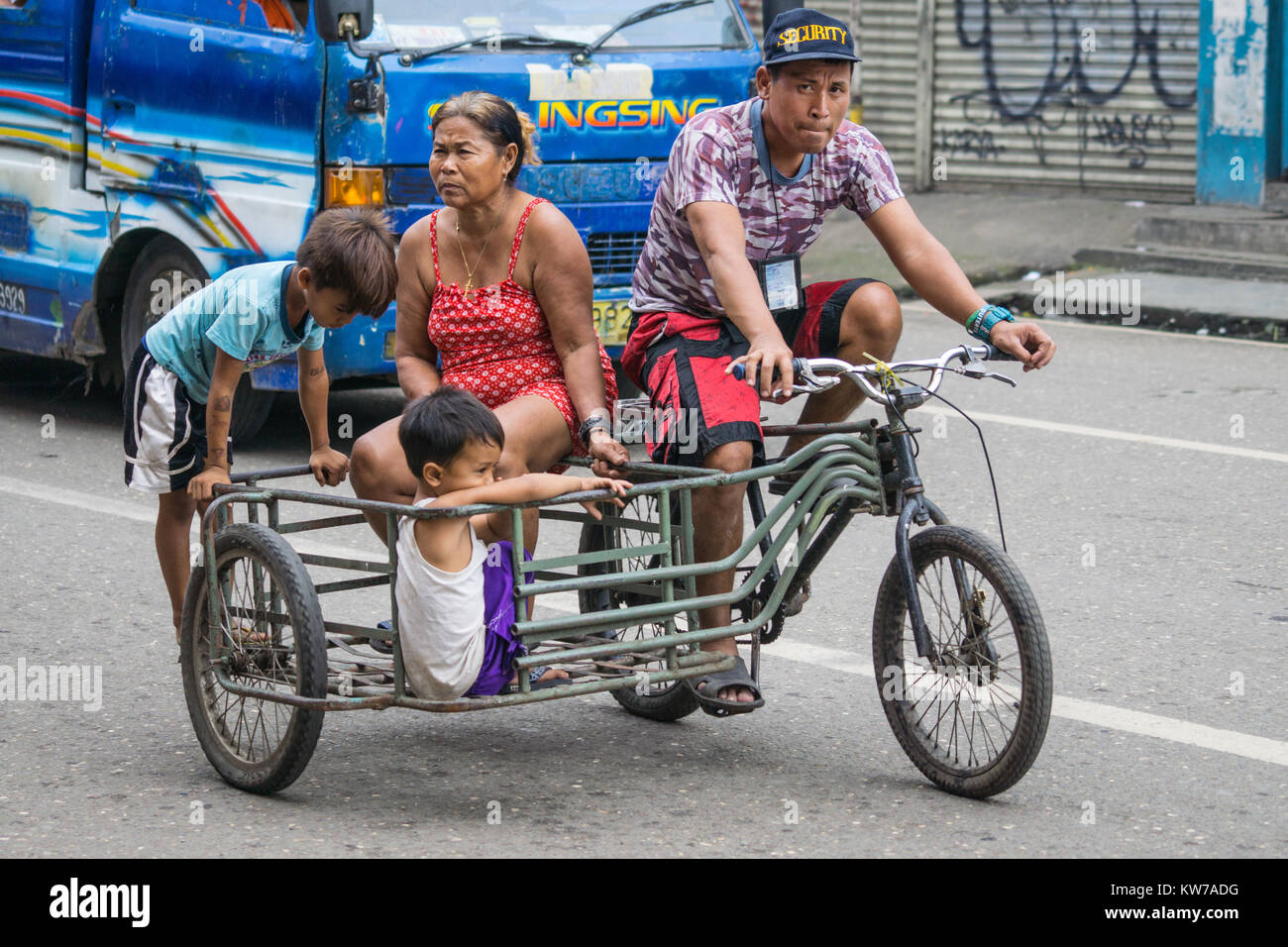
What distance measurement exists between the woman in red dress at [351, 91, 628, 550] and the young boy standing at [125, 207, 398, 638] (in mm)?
161

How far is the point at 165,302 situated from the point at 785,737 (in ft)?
13.4

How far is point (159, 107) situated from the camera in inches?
290

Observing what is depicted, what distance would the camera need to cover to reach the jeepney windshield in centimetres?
702

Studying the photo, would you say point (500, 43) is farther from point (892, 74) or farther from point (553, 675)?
point (892, 74)

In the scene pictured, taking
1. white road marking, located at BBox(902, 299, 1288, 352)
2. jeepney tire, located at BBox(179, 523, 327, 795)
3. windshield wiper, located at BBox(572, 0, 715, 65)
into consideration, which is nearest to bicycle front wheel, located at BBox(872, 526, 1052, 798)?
jeepney tire, located at BBox(179, 523, 327, 795)

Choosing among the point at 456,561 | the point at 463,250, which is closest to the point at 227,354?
the point at 463,250

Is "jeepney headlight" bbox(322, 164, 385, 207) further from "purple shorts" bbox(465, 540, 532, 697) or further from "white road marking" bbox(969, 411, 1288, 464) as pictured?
"purple shorts" bbox(465, 540, 532, 697)

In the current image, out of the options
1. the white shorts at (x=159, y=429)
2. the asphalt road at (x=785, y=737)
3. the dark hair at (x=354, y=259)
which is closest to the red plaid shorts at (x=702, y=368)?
the dark hair at (x=354, y=259)

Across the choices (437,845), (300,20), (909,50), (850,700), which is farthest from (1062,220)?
(437,845)

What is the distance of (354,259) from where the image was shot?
4207mm

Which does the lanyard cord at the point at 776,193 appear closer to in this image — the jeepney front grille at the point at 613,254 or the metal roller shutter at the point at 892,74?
the jeepney front grille at the point at 613,254

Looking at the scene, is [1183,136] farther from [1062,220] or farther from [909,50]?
[909,50]

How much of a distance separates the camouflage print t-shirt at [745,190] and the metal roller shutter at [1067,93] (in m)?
9.38

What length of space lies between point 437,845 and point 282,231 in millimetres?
3866
